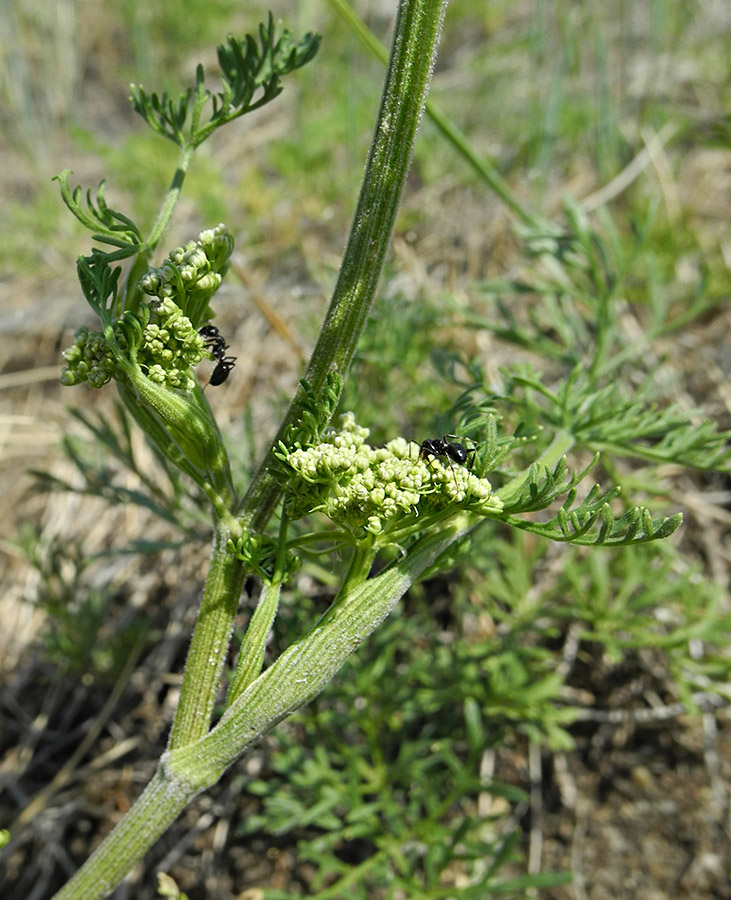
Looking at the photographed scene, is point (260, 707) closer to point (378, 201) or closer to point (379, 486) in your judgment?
point (379, 486)

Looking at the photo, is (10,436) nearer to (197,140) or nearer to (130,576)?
(130,576)

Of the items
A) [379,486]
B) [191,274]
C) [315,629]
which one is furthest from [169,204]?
[315,629]

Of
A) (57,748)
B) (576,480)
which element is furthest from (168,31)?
(576,480)

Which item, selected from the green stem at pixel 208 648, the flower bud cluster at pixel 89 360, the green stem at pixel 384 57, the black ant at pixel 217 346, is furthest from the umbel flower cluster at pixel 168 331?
the green stem at pixel 384 57

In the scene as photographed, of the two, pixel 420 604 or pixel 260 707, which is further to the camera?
pixel 420 604

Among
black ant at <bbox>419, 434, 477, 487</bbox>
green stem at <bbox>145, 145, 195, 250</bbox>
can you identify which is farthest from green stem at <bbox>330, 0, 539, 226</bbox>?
black ant at <bbox>419, 434, 477, 487</bbox>
